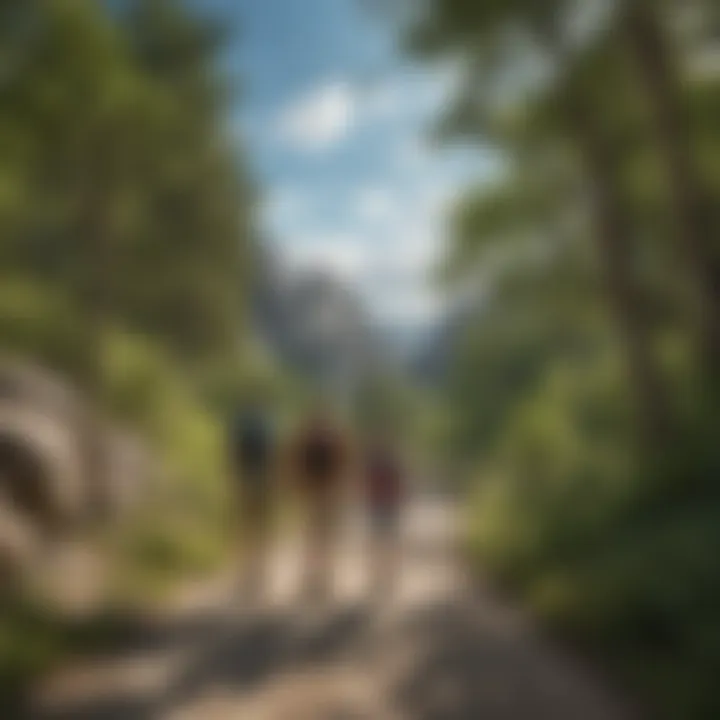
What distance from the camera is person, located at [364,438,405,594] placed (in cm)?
718

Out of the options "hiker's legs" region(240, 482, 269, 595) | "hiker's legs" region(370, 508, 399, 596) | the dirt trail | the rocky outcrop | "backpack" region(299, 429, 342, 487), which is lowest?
the dirt trail

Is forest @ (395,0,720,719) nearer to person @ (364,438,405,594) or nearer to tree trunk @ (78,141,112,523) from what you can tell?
person @ (364,438,405,594)

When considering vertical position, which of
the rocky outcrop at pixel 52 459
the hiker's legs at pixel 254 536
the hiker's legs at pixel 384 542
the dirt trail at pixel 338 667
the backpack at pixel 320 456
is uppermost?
the rocky outcrop at pixel 52 459

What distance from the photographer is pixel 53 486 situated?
7684 mm

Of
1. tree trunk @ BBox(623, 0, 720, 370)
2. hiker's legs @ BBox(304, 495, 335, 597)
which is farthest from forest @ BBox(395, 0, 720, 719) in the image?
hiker's legs @ BBox(304, 495, 335, 597)

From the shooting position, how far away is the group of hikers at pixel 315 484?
21.7 feet

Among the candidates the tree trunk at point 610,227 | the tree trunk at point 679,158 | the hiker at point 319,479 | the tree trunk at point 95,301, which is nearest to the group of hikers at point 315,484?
the hiker at point 319,479

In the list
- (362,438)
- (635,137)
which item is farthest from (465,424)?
(635,137)

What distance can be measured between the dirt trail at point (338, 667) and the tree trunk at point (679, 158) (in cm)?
251

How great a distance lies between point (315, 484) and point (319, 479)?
67mm

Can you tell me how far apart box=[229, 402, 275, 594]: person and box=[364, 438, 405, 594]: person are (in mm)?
822

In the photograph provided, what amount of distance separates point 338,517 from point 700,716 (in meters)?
3.84

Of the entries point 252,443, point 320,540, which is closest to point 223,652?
point 252,443

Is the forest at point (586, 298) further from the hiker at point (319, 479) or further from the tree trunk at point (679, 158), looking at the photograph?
the hiker at point (319, 479)
